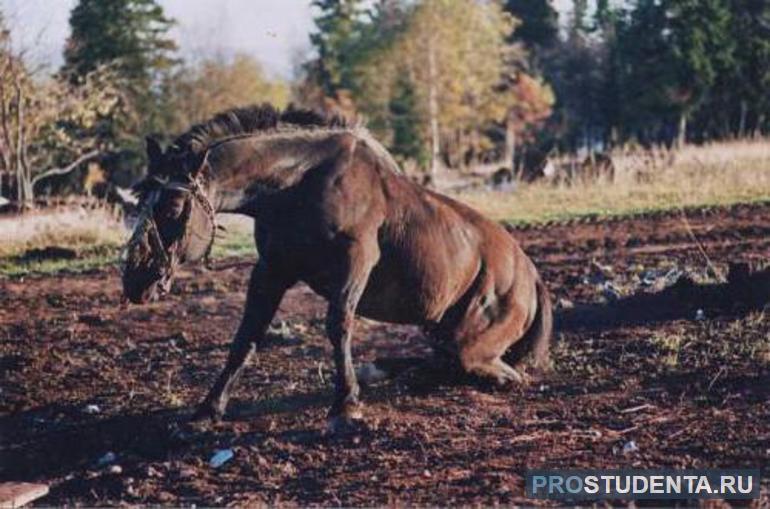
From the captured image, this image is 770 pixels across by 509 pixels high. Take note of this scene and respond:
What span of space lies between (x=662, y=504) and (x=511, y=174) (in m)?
20.8

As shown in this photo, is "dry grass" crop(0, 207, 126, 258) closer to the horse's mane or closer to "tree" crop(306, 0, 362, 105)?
the horse's mane

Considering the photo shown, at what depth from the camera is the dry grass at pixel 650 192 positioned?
1706cm

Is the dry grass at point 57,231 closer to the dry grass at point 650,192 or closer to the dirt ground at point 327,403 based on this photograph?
the dirt ground at point 327,403

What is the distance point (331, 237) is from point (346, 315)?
46cm

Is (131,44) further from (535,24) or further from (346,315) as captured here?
(346,315)

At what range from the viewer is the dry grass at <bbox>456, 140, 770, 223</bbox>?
17062 millimetres

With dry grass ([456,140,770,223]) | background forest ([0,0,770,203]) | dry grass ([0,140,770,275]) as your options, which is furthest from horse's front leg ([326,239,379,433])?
background forest ([0,0,770,203])

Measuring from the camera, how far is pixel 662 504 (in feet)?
13.5

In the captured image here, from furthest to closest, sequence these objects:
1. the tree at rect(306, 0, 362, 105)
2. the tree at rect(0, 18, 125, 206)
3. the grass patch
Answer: the tree at rect(306, 0, 362, 105), the tree at rect(0, 18, 125, 206), the grass patch

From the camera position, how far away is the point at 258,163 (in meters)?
5.46

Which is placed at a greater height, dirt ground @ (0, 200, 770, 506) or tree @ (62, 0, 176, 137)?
tree @ (62, 0, 176, 137)

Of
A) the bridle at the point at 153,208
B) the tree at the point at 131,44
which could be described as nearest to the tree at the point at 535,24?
the tree at the point at 131,44

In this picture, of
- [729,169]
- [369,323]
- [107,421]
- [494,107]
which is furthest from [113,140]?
[107,421]

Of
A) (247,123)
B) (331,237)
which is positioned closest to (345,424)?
(331,237)
